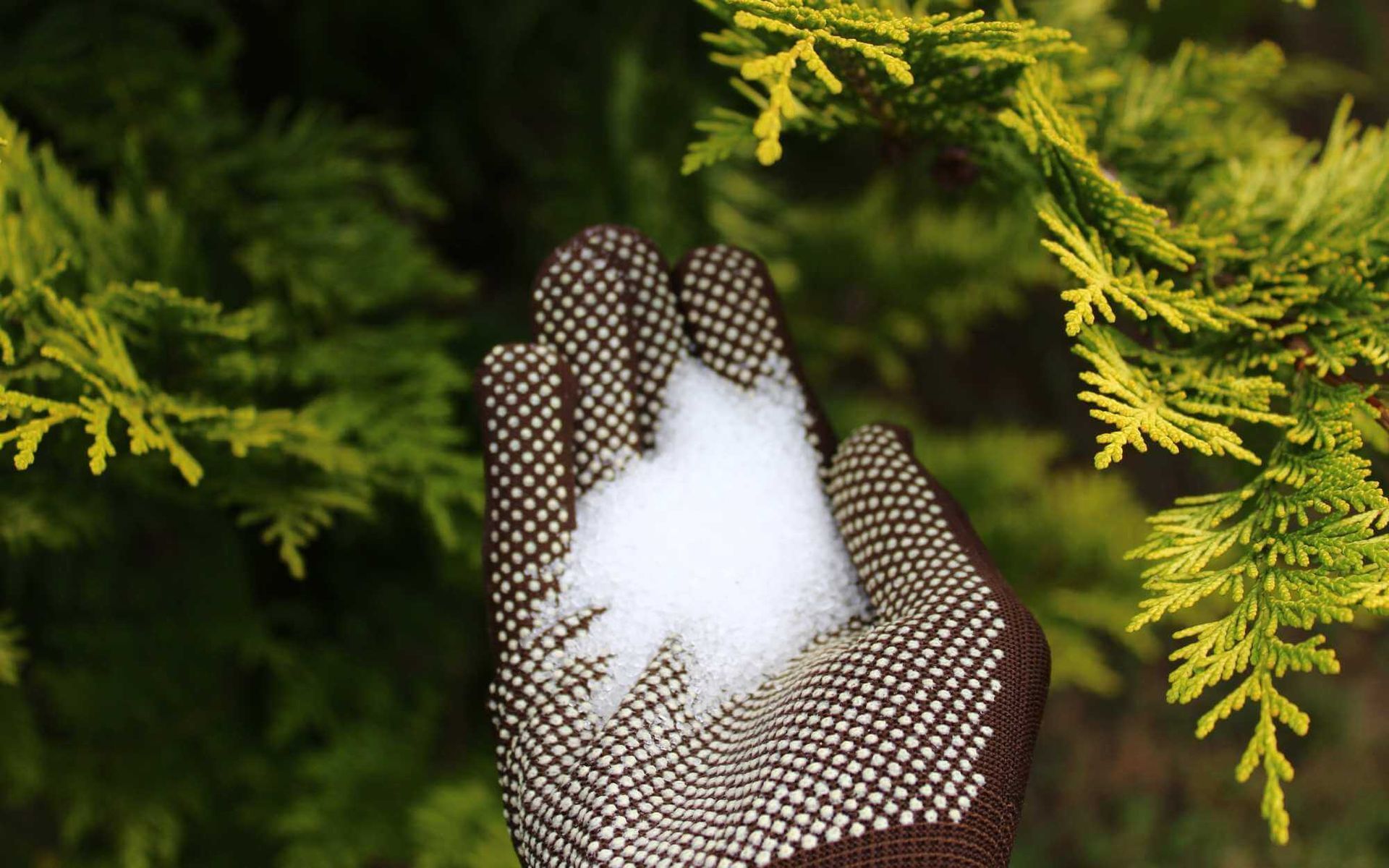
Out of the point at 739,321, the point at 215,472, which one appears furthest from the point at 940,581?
the point at 215,472

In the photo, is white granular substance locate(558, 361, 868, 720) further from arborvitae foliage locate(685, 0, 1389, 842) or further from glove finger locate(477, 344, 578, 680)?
arborvitae foliage locate(685, 0, 1389, 842)

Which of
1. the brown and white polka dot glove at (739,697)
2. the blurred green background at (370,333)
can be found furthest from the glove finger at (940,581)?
the blurred green background at (370,333)

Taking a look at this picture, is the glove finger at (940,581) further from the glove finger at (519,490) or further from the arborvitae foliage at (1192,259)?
the glove finger at (519,490)

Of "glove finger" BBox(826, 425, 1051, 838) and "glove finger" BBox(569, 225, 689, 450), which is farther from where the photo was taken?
"glove finger" BBox(569, 225, 689, 450)

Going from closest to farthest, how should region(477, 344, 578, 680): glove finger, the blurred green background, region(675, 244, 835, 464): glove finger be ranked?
region(477, 344, 578, 680): glove finger < region(675, 244, 835, 464): glove finger < the blurred green background

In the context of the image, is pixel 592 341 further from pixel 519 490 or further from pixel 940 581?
pixel 940 581

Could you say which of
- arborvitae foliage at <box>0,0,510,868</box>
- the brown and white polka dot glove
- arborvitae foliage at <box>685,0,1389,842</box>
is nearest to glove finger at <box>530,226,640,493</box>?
the brown and white polka dot glove
